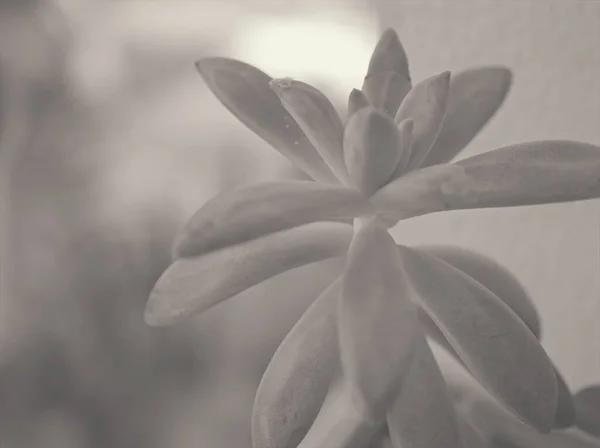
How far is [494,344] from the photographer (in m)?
0.24

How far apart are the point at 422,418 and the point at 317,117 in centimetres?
14

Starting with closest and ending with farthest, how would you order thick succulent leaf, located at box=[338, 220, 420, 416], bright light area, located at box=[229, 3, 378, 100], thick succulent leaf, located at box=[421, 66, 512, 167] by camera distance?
thick succulent leaf, located at box=[338, 220, 420, 416], thick succulent leaf, located at box=[421, 66, 512, 167], bright light area, located at box=[229, 3, 378, 100]

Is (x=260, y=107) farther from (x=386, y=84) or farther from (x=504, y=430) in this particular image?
(x=504, y=430)

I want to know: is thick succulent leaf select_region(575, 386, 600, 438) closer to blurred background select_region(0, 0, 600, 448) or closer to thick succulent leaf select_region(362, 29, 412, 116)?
blurred background select_region(0, 0, 600, 448)

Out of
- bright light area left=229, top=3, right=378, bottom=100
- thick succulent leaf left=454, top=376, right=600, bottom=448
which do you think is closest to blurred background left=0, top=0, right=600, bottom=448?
bright light area left=229, top=3, right=378, bottom=100

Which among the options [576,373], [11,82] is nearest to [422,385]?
[576,373]

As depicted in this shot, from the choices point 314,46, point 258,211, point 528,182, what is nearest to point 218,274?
point 258,211

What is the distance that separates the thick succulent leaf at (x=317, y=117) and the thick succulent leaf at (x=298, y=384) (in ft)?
0.20

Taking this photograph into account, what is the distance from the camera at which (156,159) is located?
1.40ft

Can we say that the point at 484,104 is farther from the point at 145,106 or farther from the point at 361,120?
the point at 145,106

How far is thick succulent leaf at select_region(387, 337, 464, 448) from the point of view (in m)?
0.23

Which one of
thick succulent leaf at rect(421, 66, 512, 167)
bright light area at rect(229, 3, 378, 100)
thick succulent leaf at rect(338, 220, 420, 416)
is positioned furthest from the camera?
bright light area at rect(229, 3, 378, 100)

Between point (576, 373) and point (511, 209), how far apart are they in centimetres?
11

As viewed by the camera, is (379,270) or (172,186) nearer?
Result: (379,270)
